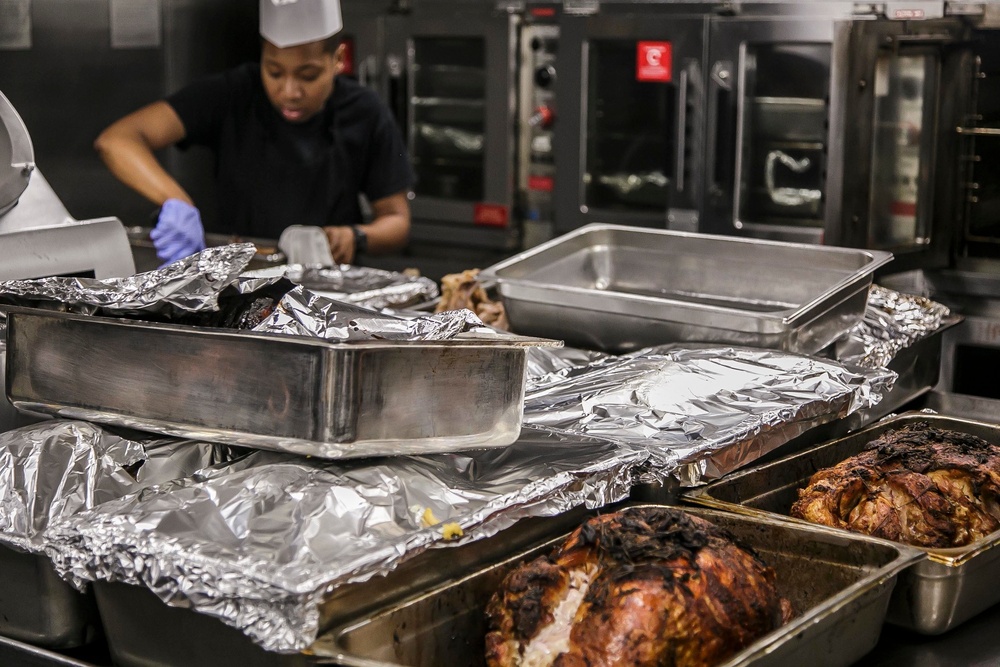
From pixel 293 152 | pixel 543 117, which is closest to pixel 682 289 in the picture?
pixel 293 152

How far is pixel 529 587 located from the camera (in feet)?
4.13

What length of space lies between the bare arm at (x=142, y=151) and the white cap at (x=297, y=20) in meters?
0.51

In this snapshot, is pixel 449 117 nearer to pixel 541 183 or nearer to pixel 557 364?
pixel 541 183

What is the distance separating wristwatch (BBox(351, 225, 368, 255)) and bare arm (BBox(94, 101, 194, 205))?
0.54 metres

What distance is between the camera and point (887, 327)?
2338mm

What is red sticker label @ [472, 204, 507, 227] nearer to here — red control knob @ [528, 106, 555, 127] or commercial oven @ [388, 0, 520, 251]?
commercial oven @ [388, 0, 520, 251]

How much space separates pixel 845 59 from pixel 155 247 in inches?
74.5

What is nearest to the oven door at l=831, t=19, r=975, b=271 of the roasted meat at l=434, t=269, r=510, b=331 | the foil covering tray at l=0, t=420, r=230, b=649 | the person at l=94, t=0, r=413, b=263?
the roasted meat at l=434, t=269, r=510, b=331

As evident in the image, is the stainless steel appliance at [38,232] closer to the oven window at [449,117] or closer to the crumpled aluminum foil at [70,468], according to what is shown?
the crumpled aluminum foil at [70,468]

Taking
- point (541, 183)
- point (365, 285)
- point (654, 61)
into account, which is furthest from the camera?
point (541, 183)

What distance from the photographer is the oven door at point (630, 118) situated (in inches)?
169

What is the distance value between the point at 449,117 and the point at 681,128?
1.11 meters

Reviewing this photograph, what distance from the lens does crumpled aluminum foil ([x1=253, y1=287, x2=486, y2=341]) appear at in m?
1.41

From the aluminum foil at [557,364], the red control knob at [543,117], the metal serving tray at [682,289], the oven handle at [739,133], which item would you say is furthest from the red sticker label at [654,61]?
the aluminum foil at [557,364]
